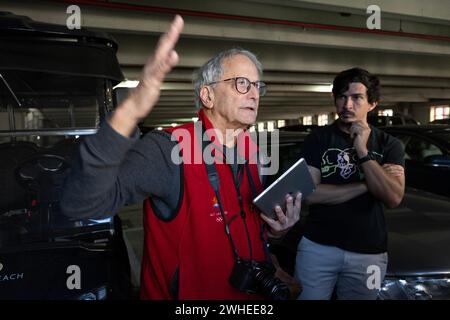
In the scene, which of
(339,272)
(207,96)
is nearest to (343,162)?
(339,272)

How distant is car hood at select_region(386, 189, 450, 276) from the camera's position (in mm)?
2275

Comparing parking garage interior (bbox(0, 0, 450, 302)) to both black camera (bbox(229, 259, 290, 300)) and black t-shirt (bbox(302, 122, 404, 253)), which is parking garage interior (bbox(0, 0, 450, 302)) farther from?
black camera (bbox(229, 259, 290, 300))

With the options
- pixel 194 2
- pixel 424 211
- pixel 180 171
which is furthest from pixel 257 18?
pixel 180 171

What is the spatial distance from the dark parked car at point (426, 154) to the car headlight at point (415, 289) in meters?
2.41

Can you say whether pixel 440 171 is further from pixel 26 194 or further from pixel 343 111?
pixel 26 194

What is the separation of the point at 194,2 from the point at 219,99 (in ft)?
20.2

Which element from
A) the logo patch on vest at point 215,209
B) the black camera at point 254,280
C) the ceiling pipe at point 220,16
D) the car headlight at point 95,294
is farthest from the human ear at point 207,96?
the ceiling pipe at point 220,16

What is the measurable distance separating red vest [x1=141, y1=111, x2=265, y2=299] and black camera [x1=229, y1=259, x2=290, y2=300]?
1.5 inches

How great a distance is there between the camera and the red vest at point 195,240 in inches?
53.1

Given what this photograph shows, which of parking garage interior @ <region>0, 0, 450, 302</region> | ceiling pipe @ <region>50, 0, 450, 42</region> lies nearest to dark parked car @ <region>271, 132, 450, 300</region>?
parking garage interior @ <region>0, 0, 450, 302</region>

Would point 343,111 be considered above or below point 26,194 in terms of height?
above

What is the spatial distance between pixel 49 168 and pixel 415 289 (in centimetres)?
260

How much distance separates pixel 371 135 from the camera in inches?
90.2

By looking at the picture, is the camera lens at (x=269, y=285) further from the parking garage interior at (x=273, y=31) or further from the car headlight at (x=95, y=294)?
the parking garage interior at (x=273, y=31)
